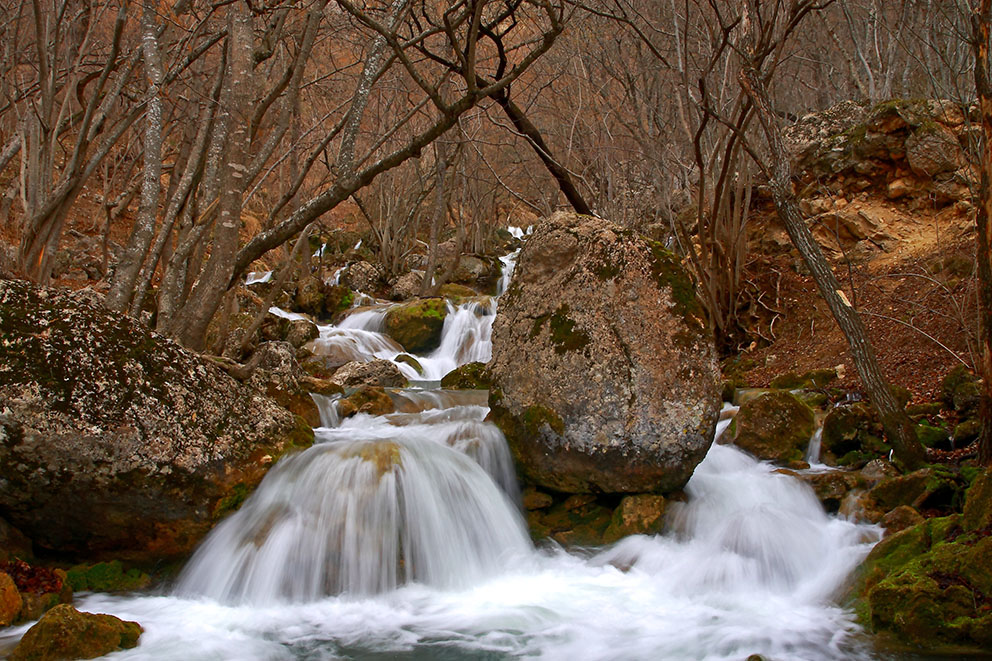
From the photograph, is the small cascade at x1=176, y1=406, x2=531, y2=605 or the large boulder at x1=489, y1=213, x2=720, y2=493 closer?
the small cascade at x1=176, y1=406, x2=531, y2=605

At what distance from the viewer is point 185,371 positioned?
16.5 ft

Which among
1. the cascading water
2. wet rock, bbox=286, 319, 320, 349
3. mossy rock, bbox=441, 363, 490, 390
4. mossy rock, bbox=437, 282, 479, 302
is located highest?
mossy rock, bbox=437, 282, 479, 302

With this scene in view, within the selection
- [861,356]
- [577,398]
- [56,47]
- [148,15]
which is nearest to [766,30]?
[861,356]

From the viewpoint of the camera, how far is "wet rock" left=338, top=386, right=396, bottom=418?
304 inches

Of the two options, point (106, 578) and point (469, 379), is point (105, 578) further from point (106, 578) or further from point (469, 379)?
point (469, 379)

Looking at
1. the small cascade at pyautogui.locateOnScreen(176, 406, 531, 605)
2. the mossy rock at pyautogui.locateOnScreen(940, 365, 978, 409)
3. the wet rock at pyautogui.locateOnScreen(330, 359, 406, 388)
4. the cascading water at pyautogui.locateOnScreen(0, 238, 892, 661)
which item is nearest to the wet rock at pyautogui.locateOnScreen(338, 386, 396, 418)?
the small cascade at pyautogui.locateOnScreen(176, 406, 531, 605)

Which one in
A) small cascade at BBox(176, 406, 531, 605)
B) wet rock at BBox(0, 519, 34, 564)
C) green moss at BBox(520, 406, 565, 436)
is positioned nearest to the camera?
wet rock at BBox(0, 519, 34, 564)

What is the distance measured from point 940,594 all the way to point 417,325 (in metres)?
12.0

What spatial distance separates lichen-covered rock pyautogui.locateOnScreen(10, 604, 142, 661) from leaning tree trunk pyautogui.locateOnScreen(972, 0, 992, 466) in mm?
5710

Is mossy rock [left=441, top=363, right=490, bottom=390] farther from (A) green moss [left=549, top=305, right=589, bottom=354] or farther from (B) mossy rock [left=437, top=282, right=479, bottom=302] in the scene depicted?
(B) mossy rock [left=437, top=282, right=479, bottom=302]

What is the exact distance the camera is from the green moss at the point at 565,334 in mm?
5777

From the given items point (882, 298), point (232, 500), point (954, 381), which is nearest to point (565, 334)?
point (232, 500)

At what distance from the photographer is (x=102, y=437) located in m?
4.44

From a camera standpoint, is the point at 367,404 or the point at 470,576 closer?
the point at 470,576
